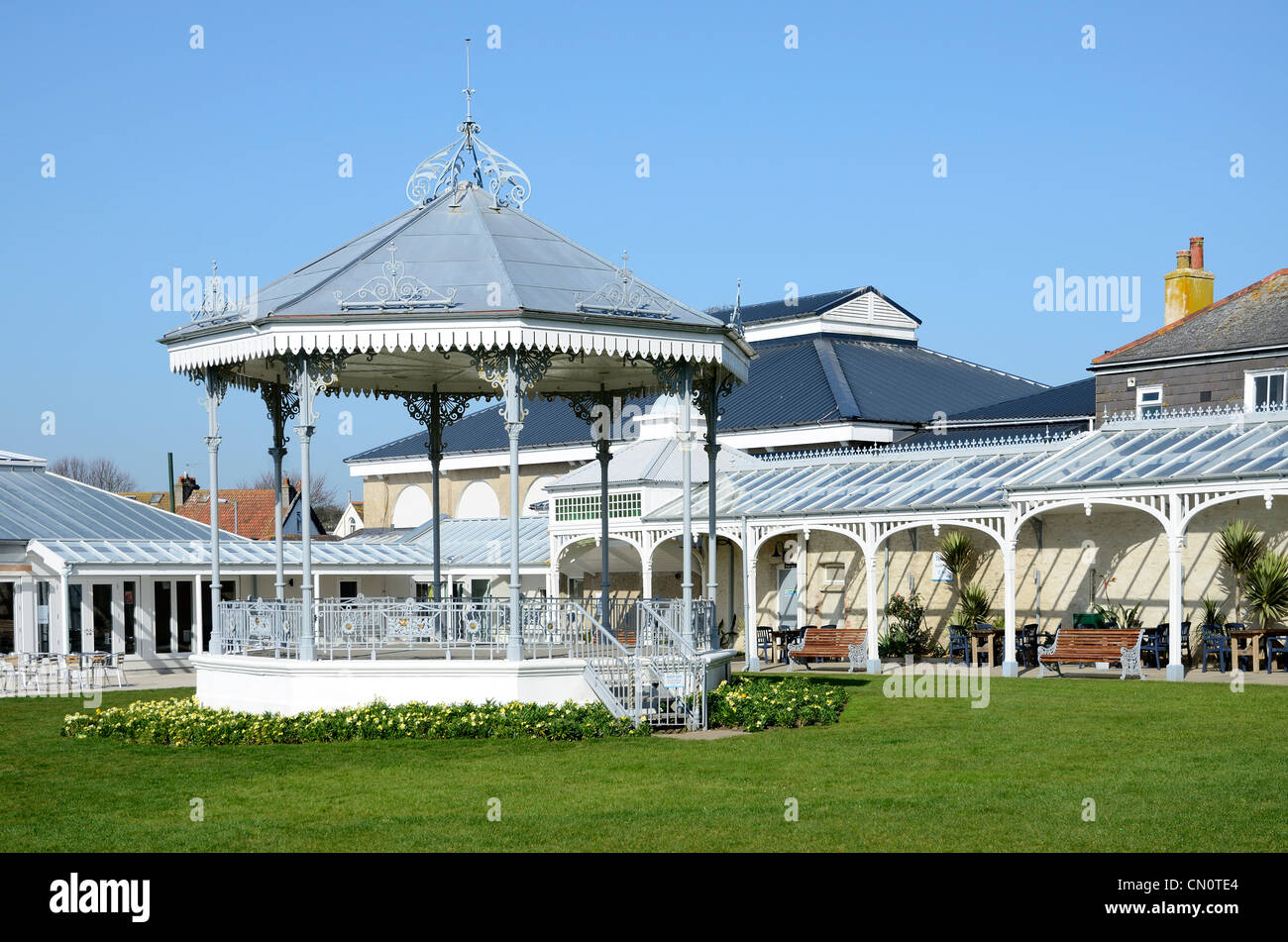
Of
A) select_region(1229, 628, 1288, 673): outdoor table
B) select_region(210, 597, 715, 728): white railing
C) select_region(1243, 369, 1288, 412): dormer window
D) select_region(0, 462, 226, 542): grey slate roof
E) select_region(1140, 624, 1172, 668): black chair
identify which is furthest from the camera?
select_region(1243, 369, 1288, 412): dormer window

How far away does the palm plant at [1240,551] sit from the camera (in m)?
26.2

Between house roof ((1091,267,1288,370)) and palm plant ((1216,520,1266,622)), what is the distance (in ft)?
33.7

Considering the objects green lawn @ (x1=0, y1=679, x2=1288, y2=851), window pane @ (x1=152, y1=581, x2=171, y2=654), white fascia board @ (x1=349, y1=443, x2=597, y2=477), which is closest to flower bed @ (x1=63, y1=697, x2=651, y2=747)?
green lawn @ (x1=0, y1=679, x2=1288, y2=851)

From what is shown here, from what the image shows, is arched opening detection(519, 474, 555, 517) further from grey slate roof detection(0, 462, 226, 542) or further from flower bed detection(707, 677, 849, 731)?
flower bed detection(707, 677, 849, 731)

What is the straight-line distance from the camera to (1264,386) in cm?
3547

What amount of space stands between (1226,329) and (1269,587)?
43.7 ft

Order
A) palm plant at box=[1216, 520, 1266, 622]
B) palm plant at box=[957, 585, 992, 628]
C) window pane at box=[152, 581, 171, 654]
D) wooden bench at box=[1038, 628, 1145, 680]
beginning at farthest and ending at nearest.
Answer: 1. window pane at box=[152, 581, 171, 654]
2. palm plant at box=[957, 585, 992, 628]
3. palm plant at box=[1216, 520, 1266, 622]
4. wooden bench at box=[1038, 628, 1145, 680]

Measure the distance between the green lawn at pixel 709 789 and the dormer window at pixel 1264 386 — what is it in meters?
18.9

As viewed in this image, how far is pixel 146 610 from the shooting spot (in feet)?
116

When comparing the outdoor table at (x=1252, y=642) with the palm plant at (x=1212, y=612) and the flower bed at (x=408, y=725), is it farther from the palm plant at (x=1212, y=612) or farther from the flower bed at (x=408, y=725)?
the flower bed at (x=408, y=725)

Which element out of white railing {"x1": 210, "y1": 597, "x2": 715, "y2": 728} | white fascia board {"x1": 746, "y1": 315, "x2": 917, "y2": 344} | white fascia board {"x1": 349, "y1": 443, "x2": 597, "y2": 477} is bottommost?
white railing {"x1": 210, "y1": 597, "x2": 715, "y2": 728}

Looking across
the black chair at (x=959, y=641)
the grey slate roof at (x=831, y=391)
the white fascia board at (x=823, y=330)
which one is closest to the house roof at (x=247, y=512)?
the grey slate roof at (x=831, y=391)

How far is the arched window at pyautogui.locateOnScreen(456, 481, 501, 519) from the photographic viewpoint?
2046 inches
